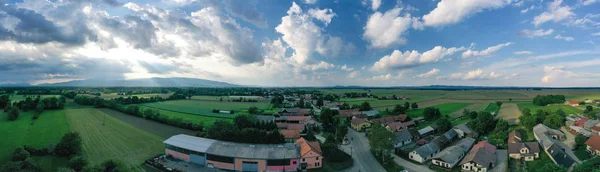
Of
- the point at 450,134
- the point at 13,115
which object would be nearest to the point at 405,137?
the point at 450,134

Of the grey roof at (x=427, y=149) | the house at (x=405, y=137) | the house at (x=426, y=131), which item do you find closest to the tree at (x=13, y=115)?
the house at (x=405, y=137)

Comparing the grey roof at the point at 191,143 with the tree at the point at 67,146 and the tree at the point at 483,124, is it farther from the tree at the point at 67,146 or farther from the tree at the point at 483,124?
the tree at the point at 483,124

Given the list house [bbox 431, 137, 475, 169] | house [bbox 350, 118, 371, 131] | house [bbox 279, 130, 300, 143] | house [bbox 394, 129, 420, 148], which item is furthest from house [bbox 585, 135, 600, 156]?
house [bbox 279, 130, 300, 143]

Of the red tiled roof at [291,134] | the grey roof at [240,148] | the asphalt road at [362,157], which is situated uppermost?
the grey roof at [240,148]

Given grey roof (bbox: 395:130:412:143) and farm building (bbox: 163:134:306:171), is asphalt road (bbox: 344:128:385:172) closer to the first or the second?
grey roof (bbox: 395:130:412:143)

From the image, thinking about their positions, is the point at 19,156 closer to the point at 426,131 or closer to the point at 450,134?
the point at 426,131

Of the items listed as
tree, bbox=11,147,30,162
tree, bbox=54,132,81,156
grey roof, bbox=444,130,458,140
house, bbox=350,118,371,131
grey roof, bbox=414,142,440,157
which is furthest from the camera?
house, bbox=350,118,371,131
